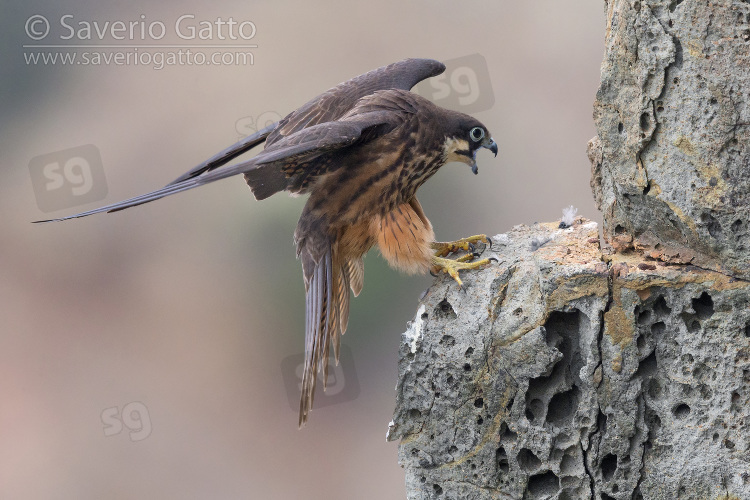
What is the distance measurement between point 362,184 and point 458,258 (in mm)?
654

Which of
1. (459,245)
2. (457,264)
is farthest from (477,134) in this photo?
(457,264)

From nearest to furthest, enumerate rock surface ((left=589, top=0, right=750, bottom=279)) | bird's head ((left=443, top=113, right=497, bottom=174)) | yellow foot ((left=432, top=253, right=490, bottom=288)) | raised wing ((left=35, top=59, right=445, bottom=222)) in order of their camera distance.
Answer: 1. rock surface ((left=589, top=0, right=750, bottom=279))
2. raised wing ((left=35, top=59, right=445, bottom=222))
3. yellow foot ((left=432, top=253, right=490, bottom=288))
4. bird's head ((left=443, top=113, right=497, bottom=174))

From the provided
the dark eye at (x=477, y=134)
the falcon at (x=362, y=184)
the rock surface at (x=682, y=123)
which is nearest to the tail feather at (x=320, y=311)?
the falcon at (x=362, y=184)

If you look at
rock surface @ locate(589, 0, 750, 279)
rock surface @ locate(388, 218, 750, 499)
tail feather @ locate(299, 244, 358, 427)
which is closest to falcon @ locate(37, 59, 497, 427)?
tail feather @ locate(299, 244, 358, 427)

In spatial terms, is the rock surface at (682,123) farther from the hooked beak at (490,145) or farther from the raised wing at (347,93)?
the raised wing at (347,93)

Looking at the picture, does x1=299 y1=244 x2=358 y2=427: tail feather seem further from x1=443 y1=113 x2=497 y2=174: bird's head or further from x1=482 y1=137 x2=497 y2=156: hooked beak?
x1=482 y1=137 x2=497 y2=156: hooked beak

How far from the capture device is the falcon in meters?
4.66

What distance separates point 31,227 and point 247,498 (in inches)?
225

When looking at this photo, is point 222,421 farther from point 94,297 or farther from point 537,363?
point 537,363

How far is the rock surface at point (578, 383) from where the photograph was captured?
3.75m

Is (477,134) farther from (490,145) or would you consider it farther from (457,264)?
(457,264)

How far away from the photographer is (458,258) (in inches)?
177

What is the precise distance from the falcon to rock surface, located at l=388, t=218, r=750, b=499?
1.86ft

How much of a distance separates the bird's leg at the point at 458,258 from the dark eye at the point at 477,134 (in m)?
0.62
